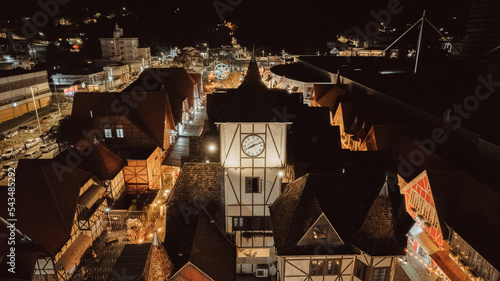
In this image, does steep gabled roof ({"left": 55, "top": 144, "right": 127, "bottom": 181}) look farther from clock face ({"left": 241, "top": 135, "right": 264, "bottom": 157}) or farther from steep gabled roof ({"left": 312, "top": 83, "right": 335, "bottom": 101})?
steep gabled roof ({"left": 312, "top": 83, "right": 335, "bottom": 101})

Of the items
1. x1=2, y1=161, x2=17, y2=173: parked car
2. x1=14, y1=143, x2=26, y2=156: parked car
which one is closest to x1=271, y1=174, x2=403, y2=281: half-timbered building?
x1=2, y1=161, x2=17, y2=173: parked car

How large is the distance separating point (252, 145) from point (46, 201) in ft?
39.1

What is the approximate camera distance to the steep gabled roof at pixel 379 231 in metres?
12.4

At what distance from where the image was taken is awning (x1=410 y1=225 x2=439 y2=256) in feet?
53.7

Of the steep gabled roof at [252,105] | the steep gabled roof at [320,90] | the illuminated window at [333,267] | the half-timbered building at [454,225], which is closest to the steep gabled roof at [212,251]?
the illuminated window at [333,267]

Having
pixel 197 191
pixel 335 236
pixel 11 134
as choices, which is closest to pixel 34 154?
pixel 11 134

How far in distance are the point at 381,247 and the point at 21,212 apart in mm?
17636

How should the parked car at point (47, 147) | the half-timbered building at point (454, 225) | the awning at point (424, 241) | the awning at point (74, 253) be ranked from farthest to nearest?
the parked car at point (47, 147), the awning at point (74, 253), the awning at point (424, 241), the half-timbered building at point (454, 225)

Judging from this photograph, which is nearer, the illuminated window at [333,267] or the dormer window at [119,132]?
the illuminated window at [333,267]

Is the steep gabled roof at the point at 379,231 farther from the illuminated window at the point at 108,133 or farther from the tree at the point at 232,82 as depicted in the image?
the tree at the point at 232,82

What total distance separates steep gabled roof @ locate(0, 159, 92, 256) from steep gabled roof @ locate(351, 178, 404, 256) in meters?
15.0

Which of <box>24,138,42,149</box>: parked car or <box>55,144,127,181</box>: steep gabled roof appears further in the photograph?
<box>24,138,42,149</box>: parked car

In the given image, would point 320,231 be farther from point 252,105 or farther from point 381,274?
point 252,105

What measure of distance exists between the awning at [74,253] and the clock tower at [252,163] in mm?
8521
